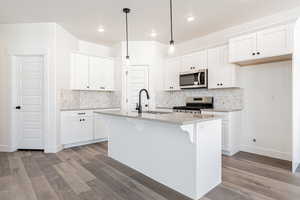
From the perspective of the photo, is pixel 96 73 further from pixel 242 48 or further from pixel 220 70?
pixel 242 48

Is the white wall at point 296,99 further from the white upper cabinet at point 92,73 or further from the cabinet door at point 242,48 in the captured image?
the white upper cabinet at point 92,73

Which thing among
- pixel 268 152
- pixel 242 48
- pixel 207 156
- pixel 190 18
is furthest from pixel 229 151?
pixel 190 18

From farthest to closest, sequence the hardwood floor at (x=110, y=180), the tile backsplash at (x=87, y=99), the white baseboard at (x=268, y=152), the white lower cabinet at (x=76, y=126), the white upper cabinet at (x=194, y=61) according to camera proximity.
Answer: the tile backsplash at (x=87, y=99) → the white upper cabinet at (x=194, y=61) → the white lower cabinet at (x=76, y=126) → the white baseboard at (x=268, y=152) → the hardwood floor at (x=110, y=180)

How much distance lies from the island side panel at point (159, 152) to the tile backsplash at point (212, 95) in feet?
7.51

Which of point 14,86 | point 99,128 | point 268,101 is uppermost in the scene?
point 14,86

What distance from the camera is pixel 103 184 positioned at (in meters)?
2.32

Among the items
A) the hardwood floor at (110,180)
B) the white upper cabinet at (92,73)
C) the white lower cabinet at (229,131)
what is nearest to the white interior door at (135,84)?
the white upper cabinet at (92,73)

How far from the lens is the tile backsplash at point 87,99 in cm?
425

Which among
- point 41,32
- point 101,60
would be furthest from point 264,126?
point 41,32

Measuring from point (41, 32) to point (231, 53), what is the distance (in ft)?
13.7

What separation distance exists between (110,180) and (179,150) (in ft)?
3.80

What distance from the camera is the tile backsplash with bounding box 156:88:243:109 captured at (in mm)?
3848

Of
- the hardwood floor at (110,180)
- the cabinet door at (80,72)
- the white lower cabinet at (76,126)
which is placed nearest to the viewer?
the hardwood floor at (110,180)

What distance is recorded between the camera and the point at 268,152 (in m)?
3.45
